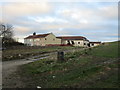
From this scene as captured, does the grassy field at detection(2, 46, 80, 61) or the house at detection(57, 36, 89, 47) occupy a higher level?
the house at detection(57, 36, 89, 47)

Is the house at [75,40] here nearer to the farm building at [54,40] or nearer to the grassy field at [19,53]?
the farm building at [54,40]

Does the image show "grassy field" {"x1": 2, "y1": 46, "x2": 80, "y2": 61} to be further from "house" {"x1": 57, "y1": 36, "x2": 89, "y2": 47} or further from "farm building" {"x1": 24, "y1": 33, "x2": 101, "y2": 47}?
"house" {"x1": 57, "y1": 36, "x2": 89, "y2": 47}

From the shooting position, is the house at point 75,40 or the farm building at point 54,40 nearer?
the farm building at point 54,40

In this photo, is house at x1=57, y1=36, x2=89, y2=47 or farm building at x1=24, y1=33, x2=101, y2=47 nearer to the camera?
farm building at x1=24, y1=33, x2=101, y2=47

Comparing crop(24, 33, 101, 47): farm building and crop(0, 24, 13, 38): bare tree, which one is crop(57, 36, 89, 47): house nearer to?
crop(24, 33, 101, 47): farm building

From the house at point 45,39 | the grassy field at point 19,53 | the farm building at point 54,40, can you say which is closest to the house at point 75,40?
the farm building at point 54,40

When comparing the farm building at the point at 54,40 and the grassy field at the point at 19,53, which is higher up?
the farm building at the point at 54,40

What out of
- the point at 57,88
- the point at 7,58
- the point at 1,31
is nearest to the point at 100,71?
the point at 57,88

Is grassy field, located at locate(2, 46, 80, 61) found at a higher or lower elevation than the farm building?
lower

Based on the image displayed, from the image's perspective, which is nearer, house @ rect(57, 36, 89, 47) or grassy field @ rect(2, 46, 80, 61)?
grassy field @ rect(2, 46, 80, 61)

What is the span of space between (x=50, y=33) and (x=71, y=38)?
12.1 metres

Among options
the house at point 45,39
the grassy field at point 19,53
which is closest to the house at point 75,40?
the house at point 45,39

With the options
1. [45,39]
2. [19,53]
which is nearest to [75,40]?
[45,39]

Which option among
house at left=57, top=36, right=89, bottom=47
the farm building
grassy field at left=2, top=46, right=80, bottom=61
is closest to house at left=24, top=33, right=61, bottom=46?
the farm building
